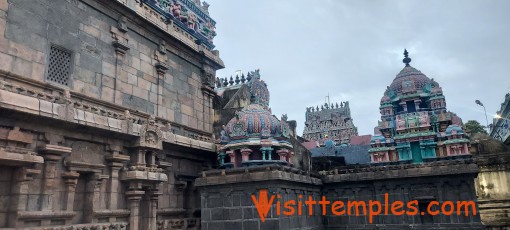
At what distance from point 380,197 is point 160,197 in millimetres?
9996

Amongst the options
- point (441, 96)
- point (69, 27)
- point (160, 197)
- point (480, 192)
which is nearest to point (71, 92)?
point (69, 27)

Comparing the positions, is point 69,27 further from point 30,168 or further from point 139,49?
point 30,168

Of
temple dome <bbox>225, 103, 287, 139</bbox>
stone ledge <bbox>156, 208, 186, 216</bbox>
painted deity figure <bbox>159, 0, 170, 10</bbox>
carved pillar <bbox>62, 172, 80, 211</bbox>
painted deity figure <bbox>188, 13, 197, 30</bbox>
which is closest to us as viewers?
carved pillar <bbox>62, 172, 80, 211</bbox>

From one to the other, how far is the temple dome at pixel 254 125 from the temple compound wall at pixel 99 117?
1905 millimetres

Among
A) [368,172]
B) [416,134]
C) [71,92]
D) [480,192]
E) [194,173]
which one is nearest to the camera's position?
[71,92]

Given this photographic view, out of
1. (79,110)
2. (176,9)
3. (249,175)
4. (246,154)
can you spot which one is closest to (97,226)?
(79,110)

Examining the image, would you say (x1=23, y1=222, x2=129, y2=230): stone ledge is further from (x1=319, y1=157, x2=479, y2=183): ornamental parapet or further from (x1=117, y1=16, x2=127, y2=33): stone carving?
(x1=319, y1=157, x2=479, y2=183): ornamental parapet

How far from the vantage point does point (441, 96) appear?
21.3 metres

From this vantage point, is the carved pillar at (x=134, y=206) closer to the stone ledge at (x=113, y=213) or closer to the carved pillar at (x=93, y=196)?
the stone ledge at (x=113, y=213)

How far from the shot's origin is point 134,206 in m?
12.8

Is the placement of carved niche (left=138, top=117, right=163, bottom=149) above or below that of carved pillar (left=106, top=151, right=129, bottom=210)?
above

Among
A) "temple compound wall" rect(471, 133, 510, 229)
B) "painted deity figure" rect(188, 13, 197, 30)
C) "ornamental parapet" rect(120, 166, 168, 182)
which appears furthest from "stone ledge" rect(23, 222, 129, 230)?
"temple compound wall" rect(471, 133, 510, 229)

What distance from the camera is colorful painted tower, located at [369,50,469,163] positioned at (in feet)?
63.9

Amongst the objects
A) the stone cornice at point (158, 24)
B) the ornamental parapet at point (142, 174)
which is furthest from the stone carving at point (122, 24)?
the ornamental parapet at point (142, 174)
